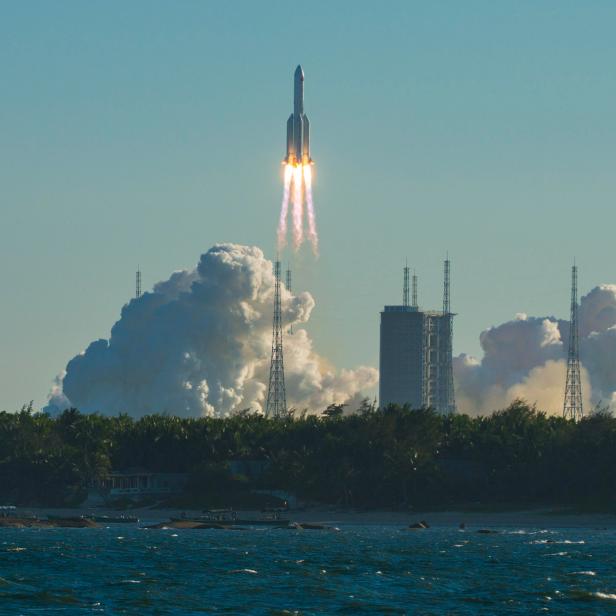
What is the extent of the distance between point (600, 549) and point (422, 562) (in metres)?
22.0

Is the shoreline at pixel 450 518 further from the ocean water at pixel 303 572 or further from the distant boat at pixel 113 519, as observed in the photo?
the ocean water at pixel 303 572

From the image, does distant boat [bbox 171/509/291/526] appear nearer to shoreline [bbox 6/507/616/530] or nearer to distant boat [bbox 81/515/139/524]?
shoreline [bbox 6/507/616/530]

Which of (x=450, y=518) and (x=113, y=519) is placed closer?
(x=113, y=519)

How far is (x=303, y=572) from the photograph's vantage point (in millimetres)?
131875

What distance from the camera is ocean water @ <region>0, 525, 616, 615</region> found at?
113 metres

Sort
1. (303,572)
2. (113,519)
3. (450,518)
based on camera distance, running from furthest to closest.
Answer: (450,518), (113,519), (303,572)

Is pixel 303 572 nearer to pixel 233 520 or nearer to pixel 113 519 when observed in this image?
pixel 233 520

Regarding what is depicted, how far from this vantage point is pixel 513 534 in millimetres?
178750

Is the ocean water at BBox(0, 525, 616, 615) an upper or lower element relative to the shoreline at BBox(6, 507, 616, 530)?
lower

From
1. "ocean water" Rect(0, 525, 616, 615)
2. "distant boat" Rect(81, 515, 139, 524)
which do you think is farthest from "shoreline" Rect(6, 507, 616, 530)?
"ocean water" Rect(0, 525, 616, 615)

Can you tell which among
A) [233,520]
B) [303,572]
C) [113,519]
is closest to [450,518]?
[233,520]

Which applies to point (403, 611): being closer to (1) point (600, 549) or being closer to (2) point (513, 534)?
(1) point (600, 549)

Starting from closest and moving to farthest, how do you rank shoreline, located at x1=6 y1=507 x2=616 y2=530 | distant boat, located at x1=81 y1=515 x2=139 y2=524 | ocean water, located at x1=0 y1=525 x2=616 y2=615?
ocean water, located at x1=0 y1=525 x2=616 y2=615 < distant boat, located at x1=81 y1=515 x2=139 y2=524 < shoreline, located at x1=6 y1=507 x2=616 y2=530

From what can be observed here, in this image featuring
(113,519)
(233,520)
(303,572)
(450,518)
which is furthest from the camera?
(450,518)
